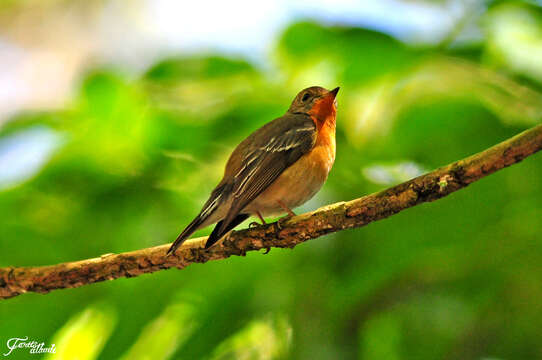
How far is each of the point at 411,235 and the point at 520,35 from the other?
3.87 ft

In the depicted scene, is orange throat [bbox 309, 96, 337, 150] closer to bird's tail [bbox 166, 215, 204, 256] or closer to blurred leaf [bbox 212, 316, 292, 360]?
bird's tail [bbox 166, 215, 204, 256]

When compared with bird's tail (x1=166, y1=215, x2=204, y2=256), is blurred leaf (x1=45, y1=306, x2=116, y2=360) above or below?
below

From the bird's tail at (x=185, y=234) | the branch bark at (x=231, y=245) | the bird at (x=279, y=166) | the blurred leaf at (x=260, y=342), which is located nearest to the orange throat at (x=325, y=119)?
the bird at (x=279, y=166)

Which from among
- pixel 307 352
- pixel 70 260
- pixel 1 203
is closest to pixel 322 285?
pixel 307 352

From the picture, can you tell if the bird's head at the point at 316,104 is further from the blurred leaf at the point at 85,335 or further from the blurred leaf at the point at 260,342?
the blurred leaf at the point at 85,335

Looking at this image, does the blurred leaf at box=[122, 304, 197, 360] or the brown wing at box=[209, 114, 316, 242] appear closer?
the blurred leaf at box=[122, 304, 197, 360]

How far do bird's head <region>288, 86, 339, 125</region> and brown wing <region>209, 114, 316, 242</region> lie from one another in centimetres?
8

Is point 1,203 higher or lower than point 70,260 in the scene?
higher

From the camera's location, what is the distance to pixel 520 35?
2984mm

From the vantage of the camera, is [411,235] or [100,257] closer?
[411,235]

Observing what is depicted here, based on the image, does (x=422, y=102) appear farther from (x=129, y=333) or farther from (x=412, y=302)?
(x=129, y=333)

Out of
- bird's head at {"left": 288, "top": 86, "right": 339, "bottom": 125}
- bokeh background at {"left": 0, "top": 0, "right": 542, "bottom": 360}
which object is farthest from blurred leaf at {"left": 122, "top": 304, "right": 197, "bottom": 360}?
bird's head at {"left": 288, "top": 86, "right": 339, "bottom": 125}

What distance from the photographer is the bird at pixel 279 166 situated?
360 cm

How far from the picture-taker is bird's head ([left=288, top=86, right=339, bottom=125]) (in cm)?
400
